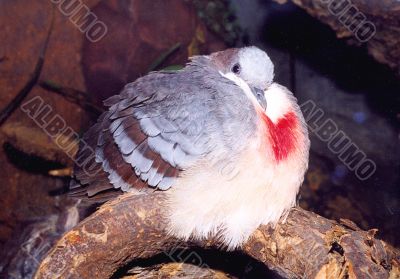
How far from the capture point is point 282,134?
2309 millimetres

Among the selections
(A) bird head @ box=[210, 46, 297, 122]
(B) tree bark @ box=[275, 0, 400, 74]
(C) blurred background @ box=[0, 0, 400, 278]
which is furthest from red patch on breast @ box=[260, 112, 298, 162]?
(C) blurred background @ box=[0, 0, 400, 278]

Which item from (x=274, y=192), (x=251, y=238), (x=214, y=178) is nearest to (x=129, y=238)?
(x=214, y=178)

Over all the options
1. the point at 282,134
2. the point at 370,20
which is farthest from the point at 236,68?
the point at 370,20

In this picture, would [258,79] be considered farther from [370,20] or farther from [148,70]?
[148,70]

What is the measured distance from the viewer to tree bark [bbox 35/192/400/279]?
5.84 feet

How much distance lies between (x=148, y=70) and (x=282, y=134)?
3.35 metres

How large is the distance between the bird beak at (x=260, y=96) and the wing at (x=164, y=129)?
15 cm

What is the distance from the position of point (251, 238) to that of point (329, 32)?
3.42 metres

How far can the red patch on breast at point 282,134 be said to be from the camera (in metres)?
2.21

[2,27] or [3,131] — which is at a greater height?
[2,27]

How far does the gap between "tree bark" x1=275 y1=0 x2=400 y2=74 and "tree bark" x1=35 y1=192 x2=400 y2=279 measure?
7.38 feet

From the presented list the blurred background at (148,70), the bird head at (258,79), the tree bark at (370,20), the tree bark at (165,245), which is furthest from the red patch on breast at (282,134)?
the blurred background at (148,70)

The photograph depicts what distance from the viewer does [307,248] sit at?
6.30 ft

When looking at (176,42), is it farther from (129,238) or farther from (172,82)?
(129,238)
